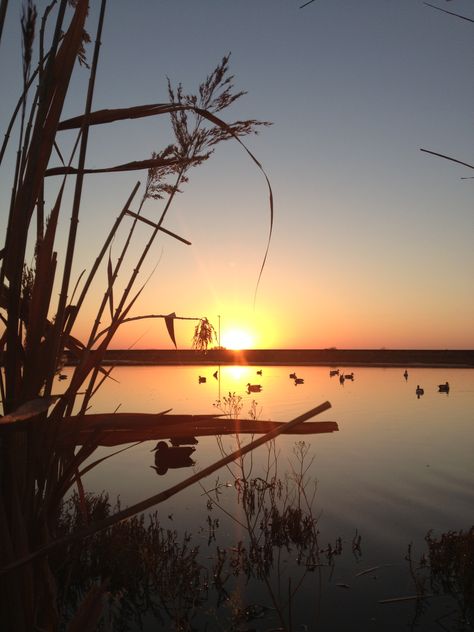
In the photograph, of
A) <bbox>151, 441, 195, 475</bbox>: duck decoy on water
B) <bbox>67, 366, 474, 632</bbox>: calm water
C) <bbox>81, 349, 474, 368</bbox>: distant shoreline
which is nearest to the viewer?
<bbox>67, 366, 474, 632</bbox>: calm water

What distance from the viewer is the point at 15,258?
107 centimetres

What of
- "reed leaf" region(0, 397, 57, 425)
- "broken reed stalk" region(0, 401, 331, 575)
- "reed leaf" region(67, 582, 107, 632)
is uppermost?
"reed leaf" region(0, 397, 57, 425)

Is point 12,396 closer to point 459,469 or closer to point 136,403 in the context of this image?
point 459,469

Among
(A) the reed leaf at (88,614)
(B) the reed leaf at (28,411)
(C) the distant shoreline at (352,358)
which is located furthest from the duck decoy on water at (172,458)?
(C) the distant shoreline at (352,358)

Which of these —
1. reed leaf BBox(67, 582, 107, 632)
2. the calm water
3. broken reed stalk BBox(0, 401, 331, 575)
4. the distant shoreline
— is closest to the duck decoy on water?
the calm water

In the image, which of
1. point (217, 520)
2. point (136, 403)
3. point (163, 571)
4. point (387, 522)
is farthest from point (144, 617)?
point (136, 403)

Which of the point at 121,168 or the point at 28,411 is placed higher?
the point at 121,168

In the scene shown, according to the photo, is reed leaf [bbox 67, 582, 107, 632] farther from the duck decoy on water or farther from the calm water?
the duck decoy on water

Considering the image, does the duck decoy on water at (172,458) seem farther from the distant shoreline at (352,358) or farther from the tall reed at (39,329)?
the distant shoreline at (352,358)

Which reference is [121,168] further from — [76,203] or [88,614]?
[88,614]

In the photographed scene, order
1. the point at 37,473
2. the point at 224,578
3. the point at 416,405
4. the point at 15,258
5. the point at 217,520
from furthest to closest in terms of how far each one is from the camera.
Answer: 1. the point at 416,405
2. the point at 217,520
3. the point at 224,578
4. the point at 37,473
5. the point at 15,258

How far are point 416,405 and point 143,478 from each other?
1960 cm

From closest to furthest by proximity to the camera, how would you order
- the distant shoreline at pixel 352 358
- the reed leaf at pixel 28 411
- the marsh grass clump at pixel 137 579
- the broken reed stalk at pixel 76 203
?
the reed leaf at pixel 28 411 < the broken reed stalk at pixel 76 203 < the marsh grass clump at pixel 137 579 < the distant shoreline at pixel 352 358

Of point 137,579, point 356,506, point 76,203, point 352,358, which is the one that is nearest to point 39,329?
point 76,203
